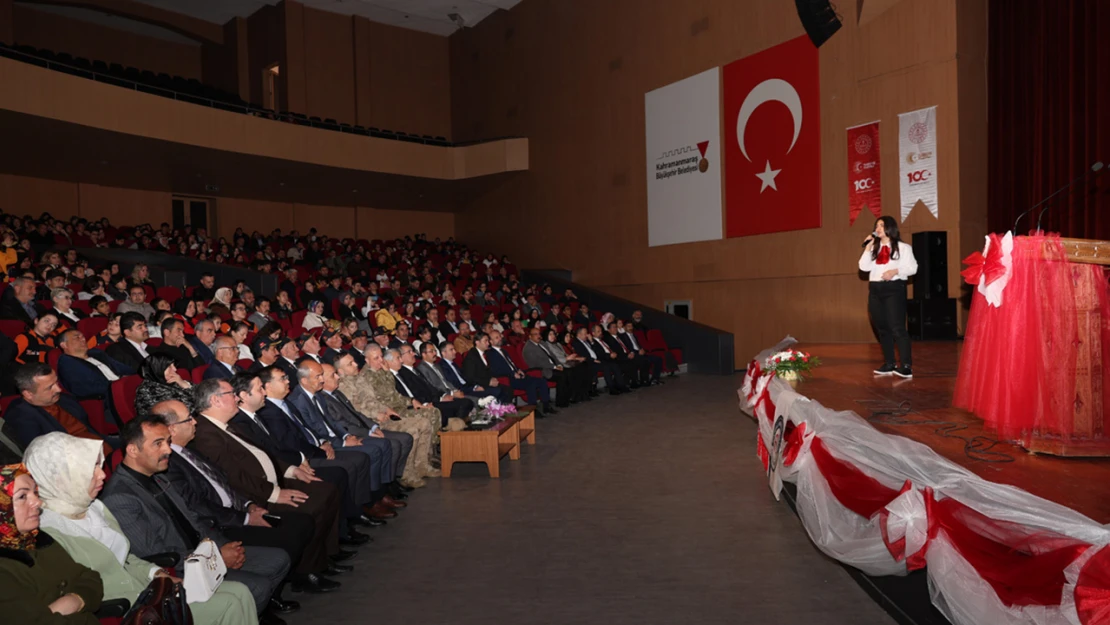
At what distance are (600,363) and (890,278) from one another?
17.5 feet

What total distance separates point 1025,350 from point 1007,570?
1.22m

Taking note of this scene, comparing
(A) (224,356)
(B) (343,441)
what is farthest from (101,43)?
(B) (343,441)

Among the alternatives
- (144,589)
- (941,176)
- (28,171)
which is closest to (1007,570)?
(144,589)

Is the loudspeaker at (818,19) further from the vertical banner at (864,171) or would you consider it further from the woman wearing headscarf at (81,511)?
the woman wearing headscarf at (81,511)

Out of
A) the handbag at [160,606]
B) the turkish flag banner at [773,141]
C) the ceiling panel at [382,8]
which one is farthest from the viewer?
the ceiling panel at [382,8]

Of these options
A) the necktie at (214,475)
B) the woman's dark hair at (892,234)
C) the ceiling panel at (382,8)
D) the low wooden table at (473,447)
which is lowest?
the low wooden table at (473,447)

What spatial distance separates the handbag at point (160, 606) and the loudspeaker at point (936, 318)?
8.14 meters

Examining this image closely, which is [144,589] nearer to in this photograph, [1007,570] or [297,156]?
[1007,570]

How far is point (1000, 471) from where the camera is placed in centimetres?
276

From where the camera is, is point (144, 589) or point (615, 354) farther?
point (615, 354)

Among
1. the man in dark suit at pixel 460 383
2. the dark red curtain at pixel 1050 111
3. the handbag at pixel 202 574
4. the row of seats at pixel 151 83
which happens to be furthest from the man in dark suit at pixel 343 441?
the row of seats at pixel 151 83

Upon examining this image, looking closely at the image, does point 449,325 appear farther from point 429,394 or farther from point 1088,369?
point 1088,369

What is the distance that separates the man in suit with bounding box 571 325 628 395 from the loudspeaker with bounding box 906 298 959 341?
348cm

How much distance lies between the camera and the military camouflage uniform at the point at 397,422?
5.35 m
